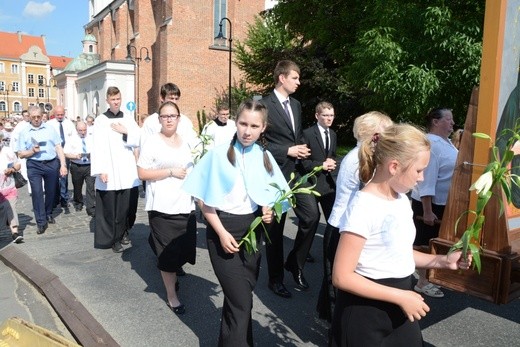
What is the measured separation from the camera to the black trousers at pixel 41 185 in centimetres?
816

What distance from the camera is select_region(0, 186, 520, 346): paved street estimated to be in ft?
13.9

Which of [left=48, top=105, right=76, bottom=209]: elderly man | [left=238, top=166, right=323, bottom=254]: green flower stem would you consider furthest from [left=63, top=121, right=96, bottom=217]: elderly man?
[left=238, top=166, right=323, bottom=254]: green flower stem

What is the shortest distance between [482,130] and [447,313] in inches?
103

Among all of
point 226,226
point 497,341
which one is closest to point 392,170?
point 226,226

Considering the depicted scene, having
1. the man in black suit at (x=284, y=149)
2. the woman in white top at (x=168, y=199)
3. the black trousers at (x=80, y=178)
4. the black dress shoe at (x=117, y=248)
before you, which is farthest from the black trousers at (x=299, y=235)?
the black trousers at (x=80, y=178)

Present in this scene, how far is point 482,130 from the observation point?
2770mm

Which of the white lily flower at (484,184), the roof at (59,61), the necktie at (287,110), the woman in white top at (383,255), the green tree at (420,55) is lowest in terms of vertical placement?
the woman in white top at (383,255)

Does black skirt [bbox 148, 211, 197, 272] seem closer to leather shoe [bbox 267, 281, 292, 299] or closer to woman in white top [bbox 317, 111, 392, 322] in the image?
leather shoe [bbox 267, 281, 292, 299]

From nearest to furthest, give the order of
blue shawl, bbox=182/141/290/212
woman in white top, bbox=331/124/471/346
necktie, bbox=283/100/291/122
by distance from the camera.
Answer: woman in white top, bbox=331/124/471/346
blue shawl, bbox=182/141/290/212
necktie, bbox=283/100/291/122

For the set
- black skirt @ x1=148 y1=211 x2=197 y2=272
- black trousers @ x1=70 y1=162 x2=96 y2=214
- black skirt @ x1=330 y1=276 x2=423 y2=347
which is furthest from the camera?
black trousers @ x1=70 y1=162 x2=96 y2=214

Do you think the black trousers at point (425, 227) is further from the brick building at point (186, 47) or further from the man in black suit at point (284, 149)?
the brick building at point (186, 47)

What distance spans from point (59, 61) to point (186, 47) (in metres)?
94.5

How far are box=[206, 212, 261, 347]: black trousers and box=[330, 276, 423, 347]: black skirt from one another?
1080mm

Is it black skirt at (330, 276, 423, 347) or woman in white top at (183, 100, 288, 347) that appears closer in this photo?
black skirt at (330, 276, 423, 347)
